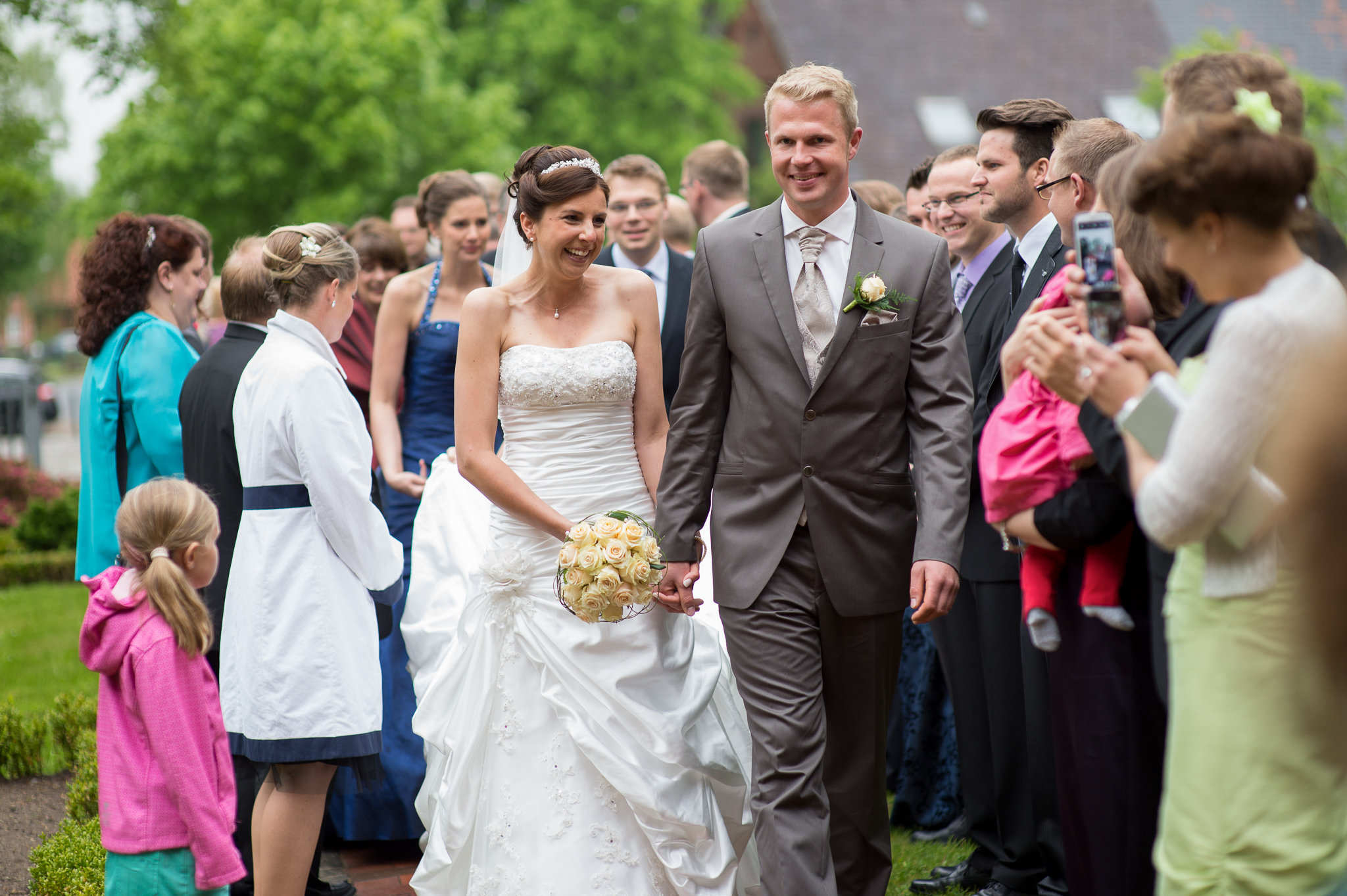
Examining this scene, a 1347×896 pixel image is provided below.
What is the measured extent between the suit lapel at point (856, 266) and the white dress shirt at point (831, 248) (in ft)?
0.07

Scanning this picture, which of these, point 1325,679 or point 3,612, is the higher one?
point 1325,679

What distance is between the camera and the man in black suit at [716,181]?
7.58 m

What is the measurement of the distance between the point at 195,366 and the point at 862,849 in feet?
10.3

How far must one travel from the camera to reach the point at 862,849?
418 centimetres

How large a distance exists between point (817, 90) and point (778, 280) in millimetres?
643

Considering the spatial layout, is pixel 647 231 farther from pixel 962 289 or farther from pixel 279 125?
pixel 279 125

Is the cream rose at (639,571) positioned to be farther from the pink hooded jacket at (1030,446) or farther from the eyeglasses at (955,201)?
the eyeglasses at (955,201)

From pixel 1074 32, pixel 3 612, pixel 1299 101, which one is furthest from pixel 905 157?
pixel 1299 101

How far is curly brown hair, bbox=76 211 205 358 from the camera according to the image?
5488mm

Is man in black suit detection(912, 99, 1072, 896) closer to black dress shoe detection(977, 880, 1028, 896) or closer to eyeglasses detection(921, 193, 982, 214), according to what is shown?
black dress shoe detection(977, 880, 1028, 896)

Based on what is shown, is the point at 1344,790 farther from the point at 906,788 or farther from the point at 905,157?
the point at 905,157

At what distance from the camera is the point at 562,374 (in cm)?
455

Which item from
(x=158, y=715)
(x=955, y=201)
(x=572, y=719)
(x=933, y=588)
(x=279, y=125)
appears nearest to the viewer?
(x=158, y=715)

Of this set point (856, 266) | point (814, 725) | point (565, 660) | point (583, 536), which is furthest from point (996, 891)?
point (856, 266)
